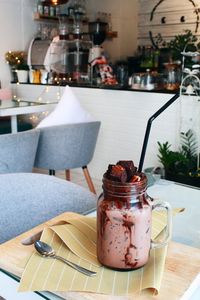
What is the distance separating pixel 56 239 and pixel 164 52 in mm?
5447

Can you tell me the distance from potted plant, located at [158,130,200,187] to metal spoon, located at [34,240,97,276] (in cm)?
230

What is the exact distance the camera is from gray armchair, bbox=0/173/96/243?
1334 mm

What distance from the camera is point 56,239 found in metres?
0.92

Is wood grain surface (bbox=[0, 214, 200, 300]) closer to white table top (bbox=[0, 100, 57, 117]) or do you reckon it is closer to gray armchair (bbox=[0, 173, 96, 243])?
gray armchair (bbox=[0, 173, 96, 243])

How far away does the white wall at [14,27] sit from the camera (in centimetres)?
488

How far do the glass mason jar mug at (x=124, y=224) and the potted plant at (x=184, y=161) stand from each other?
7.64 ft

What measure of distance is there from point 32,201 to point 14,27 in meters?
4.10

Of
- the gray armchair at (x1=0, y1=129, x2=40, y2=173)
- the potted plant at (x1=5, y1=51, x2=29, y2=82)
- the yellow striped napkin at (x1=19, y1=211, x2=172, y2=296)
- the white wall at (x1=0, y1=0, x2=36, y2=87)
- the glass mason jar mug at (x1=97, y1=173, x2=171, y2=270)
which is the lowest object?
the gray armchair at (x1=0, y1=129, x2=40, y2=173)

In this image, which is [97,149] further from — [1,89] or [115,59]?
[115,59]

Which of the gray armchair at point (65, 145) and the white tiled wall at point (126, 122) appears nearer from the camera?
the gray armchair at point (65, 145)

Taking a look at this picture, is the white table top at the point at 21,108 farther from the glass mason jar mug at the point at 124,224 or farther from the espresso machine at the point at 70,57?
the glass mason jar mug at the point at 124,224

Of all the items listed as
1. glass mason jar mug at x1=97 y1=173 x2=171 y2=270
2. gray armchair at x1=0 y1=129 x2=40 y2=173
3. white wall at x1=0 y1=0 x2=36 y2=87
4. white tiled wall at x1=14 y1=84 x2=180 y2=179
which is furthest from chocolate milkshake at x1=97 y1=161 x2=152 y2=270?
white wall at x1=0 y1=0 x2=36 y2=87

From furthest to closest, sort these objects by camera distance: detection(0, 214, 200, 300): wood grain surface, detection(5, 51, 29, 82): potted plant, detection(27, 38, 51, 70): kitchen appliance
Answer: detection(5, 51, 29, 82): potted plant < detection(27, 38, 51, 70): kitchen appliance < detection(0, 214, 200, 300): wood grain surface

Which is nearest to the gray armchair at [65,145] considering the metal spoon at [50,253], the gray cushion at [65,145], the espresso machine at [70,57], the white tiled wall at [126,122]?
the gray cushion at [65,145]
